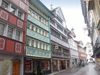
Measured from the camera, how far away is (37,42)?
17031mm

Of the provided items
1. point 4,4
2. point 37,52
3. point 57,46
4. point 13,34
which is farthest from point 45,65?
point 4,4

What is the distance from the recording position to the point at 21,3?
46.5 feet

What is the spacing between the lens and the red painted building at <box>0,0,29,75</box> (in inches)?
405

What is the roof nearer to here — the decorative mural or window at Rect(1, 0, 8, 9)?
window at Rect(1, 0, 8, 9)

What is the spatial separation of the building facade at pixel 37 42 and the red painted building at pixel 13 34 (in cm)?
138

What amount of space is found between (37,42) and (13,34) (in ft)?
19.4

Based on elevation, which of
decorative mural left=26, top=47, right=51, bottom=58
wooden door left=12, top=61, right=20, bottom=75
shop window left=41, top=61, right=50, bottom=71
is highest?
decorative mural left=26, top=47, right=51, bottom=58

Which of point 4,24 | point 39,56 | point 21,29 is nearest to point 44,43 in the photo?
point 39,56

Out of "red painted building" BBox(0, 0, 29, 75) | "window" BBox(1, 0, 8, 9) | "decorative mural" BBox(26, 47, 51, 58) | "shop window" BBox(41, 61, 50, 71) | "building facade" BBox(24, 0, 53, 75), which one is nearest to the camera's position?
"red painted building" BBox(0, 0, 29, 75)

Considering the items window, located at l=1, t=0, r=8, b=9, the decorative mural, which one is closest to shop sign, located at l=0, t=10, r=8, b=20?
window, located at l=1, t=0, r=8, b=9

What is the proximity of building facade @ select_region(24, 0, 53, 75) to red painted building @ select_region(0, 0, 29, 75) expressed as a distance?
1.38 m

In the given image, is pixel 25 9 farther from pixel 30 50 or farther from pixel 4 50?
pixel 4 50

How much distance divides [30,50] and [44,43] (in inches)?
188

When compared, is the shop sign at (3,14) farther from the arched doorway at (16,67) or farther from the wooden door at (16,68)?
the wooden door at (16,68)
